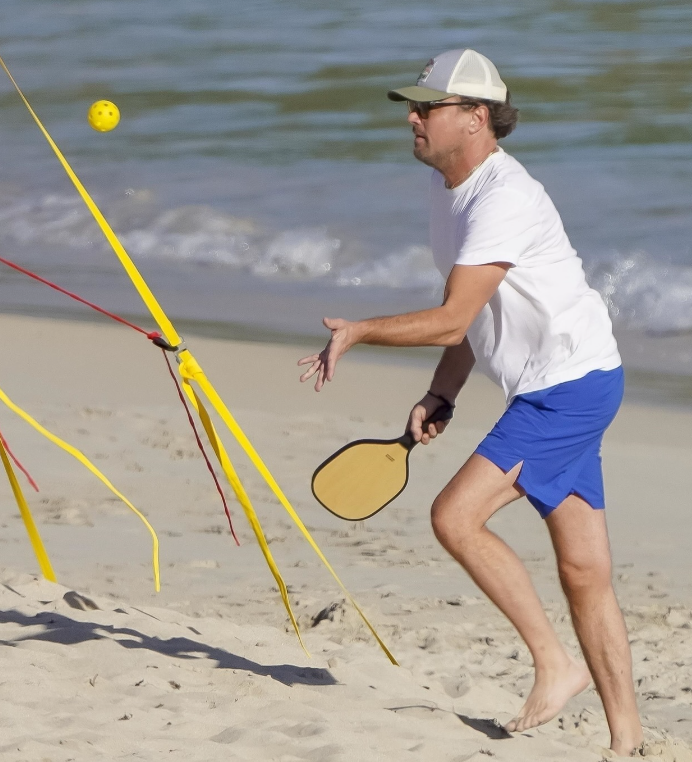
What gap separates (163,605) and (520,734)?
63.0 inches

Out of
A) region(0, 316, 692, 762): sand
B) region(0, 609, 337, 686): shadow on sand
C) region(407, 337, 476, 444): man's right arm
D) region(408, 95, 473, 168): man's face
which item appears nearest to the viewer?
region(408, 95, 473, 168): man's face

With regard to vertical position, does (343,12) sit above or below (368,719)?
above

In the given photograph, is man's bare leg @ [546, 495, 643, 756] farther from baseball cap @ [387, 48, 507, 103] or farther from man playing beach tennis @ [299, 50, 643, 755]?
baseball cap @ [387, 48, 507, 103]

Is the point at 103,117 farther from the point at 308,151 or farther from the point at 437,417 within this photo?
the point at 308,151

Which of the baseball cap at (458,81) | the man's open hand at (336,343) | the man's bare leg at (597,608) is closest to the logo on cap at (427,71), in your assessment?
the baseball cap at (458,81)

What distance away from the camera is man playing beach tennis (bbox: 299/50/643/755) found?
3166mm

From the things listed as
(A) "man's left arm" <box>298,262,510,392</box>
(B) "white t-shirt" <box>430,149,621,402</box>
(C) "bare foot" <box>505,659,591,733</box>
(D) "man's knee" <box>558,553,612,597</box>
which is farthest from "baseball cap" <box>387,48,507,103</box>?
(C) "bare foot" <box>505,659,591,733</box>

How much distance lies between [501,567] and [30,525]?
1743mm

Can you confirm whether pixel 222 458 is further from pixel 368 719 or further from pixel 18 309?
pixel 18 309

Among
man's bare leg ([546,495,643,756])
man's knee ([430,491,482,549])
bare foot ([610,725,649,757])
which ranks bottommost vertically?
bare foot ([610,725,649,757])

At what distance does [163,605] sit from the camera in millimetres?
4562

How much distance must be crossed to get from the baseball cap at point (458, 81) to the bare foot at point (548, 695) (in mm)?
1464

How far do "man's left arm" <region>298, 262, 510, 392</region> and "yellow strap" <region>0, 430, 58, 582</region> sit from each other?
1.42 metres

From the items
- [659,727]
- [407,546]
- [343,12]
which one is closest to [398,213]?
[407,546]
